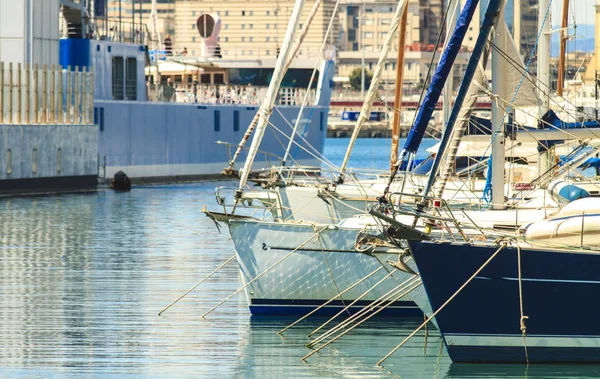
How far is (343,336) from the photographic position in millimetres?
19391

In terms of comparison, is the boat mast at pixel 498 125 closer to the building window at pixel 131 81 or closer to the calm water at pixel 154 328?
the calm water at pixel 154 328

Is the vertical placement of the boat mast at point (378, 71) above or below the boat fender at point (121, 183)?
above

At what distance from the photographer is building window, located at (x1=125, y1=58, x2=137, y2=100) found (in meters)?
64.4

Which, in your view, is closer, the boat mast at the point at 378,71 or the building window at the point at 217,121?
the boat mast at the point at 378,71

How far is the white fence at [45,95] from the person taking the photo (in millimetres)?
51812

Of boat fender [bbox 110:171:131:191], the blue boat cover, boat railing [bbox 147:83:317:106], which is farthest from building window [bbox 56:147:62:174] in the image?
the blue boat cover

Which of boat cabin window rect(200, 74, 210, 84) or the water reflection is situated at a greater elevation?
boat cabin window rect(200, 74, 210, 84)

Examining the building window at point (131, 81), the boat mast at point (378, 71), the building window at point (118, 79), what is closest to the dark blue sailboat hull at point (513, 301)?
the boat mast at point (378, 71)

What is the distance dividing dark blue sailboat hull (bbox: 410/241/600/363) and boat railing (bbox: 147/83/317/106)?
51.8 meters

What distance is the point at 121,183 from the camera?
5853cm

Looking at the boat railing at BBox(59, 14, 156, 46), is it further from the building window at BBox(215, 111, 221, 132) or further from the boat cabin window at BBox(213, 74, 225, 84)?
the boat cabin window at BBox(213, 74, 225, 84)

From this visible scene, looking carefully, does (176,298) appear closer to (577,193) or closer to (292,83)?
(577,193)

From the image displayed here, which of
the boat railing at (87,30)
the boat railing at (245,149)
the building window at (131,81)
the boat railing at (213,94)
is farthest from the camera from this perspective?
the boat railing at (213,94)

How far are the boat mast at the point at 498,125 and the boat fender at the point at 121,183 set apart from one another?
129 ft
